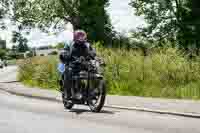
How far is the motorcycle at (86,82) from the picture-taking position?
13414mm

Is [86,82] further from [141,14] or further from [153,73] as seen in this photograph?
[141,14]

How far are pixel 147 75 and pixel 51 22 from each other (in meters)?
38.9

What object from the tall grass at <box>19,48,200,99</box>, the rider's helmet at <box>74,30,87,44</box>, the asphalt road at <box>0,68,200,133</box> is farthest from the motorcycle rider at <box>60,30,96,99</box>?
the tall grass at <box>19,48,200,99</box>

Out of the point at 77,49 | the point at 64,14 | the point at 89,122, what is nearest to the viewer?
the point at 89,122

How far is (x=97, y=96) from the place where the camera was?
13.6m

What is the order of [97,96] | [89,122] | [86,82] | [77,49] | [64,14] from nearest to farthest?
[89,122]
[97,96]
[86,82]
[77,49]
[64,14]

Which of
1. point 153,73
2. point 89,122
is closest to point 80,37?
point 89,122

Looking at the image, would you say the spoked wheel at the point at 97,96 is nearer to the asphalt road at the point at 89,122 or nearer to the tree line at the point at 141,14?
the asphalt road at the point at 89,122

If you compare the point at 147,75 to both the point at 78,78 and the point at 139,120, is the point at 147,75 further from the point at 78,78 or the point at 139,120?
the point at 139,120

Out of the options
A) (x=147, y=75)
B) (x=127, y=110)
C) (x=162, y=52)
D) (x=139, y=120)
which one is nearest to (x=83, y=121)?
(x=139, y=120)

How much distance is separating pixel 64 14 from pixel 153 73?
126 feet

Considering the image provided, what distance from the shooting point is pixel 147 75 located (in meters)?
19.9

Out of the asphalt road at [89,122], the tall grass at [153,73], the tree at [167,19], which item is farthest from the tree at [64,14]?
the asphalt road at [89,122]

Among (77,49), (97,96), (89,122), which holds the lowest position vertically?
(89,122)
